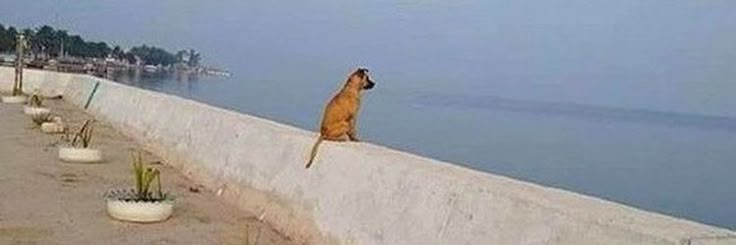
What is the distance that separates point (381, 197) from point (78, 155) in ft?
19.0

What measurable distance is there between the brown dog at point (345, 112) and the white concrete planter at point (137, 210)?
1285 millimetres

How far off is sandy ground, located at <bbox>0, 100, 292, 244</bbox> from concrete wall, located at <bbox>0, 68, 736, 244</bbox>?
0.22 metres

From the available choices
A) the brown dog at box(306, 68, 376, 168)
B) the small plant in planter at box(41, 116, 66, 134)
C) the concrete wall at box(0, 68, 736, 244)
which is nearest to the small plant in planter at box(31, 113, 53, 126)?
the small plant in planter at box(41, 116, 66, 134)

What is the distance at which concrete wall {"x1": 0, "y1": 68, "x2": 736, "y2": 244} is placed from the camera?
3811 mm

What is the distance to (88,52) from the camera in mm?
103812

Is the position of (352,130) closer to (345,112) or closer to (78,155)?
(345,112)

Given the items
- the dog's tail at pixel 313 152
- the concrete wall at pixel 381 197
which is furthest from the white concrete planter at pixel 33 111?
the dog's tail at pixel 313 152

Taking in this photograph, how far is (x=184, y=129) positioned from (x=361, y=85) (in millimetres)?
3733

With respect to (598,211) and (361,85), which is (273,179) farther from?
(598,211)

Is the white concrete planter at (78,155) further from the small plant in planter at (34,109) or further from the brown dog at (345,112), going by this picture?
the small plant in planter at (34,109)

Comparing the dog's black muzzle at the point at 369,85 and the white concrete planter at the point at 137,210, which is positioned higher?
the dog's black muzzle at the point at 369,85

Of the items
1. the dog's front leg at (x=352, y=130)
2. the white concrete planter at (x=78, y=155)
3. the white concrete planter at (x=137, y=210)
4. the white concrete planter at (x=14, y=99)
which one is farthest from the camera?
the white concrete planter at (x=14, y=99)

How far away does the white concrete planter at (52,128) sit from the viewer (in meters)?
13.6

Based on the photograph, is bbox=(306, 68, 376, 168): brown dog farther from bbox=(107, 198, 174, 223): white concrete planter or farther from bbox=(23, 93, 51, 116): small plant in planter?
bbox=(23, 93, 51, 116): small plant in planter
